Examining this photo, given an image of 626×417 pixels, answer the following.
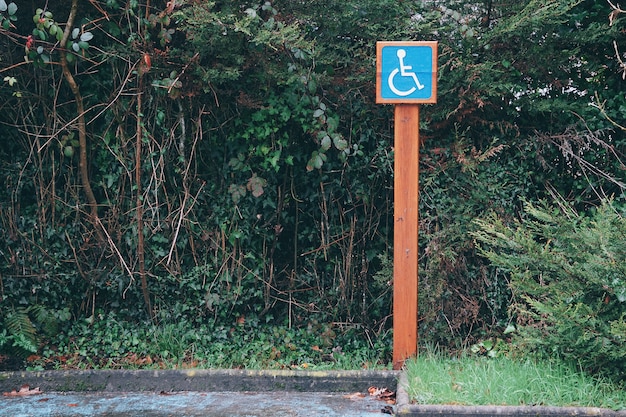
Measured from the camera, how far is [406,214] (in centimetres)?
593

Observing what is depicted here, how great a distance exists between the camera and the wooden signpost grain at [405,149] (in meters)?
5.75

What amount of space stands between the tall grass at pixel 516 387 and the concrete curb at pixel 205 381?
0.58 m

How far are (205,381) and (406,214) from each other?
79.7 inches

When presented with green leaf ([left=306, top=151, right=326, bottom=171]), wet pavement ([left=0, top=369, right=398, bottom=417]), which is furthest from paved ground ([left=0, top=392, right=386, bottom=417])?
green leaf ([left=306, top=151, right=326, bottom=171])

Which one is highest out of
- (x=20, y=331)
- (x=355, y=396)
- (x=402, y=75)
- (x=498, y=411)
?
(x=402, y=75)

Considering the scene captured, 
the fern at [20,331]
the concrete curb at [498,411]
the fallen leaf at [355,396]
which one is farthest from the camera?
the fern at [20,331]

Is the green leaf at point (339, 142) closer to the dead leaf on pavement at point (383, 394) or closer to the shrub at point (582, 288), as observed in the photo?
the shrub at point (582, 288)

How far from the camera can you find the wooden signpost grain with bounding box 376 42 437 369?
575 centimetres

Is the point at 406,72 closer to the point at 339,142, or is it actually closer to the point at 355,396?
→ the point at 339,142

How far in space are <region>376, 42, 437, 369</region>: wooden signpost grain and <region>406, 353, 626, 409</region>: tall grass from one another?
530 millimetres

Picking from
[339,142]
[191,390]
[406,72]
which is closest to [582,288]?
[406,72]

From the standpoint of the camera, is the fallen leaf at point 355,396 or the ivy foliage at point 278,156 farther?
the ivy foliage at point 278,156

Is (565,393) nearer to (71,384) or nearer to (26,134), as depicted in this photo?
(71,384)

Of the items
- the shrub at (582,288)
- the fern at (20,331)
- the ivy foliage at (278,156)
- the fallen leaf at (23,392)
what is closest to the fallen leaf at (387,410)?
the shrub at (582,288)
